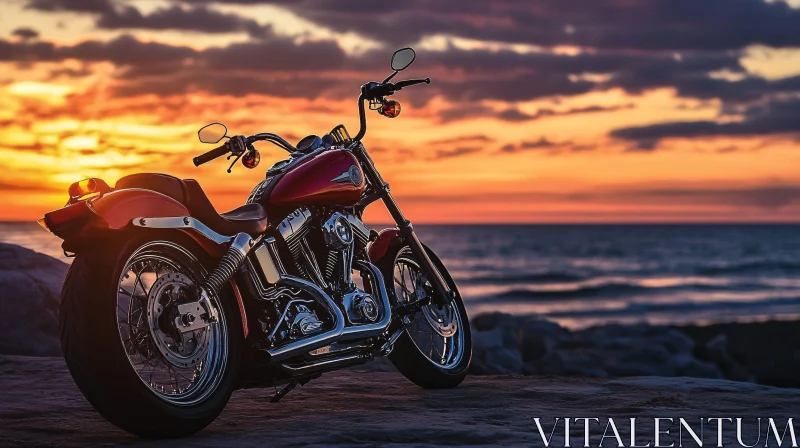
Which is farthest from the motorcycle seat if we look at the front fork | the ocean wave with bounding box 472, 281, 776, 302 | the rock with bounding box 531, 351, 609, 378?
the ocean wave with bounding box 472, 281, 776, 302

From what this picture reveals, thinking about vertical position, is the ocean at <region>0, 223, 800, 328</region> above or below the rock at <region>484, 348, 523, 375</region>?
above

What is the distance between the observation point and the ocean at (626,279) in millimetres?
32594

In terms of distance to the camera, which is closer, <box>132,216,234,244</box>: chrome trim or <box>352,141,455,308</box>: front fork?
<box>132,216,234,244</box>: chrome trim

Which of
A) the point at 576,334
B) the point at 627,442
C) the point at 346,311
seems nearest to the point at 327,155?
the point at 346,311

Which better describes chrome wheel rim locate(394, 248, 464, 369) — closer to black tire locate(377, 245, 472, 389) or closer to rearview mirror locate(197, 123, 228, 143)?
black tire locate(377, 245, 472, 389)

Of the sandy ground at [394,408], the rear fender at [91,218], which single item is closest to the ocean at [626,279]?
the sandy ground at [394,408]

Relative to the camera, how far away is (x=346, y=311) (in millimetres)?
6734

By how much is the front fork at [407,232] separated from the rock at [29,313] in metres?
4.01

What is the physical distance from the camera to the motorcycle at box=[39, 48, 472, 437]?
5.21m

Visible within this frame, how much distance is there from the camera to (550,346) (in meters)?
16.2

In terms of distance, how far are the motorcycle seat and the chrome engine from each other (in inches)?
7.0

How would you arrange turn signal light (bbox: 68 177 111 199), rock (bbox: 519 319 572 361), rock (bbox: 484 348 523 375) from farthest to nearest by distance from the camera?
1. rock (bbox: 519 319 572 361)
2. rock (bbox: 484 348 523 375)
3. turn signal light (bbox: 68 177 111 199)

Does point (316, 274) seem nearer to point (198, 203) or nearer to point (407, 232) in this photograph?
point (198, 203)

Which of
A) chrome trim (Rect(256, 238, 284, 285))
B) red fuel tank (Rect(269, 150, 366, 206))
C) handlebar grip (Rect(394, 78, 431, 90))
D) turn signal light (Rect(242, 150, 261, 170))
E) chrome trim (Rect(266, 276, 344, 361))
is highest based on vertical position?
handlebar grip (Rect(394, 78, 431, 90))
